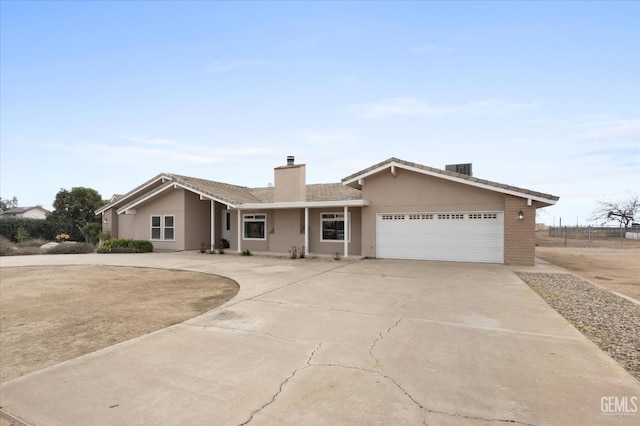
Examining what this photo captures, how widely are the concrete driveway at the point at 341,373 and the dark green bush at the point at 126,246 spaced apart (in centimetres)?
1562

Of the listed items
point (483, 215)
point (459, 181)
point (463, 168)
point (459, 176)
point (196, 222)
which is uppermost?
point (463, 168)

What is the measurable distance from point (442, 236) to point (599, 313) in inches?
315

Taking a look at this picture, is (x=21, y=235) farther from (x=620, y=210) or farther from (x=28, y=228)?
(x=620, y=210)

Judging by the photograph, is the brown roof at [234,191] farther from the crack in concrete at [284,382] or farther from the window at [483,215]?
the crack in concrete at [284,382]

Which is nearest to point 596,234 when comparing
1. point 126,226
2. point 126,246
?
point 126,246

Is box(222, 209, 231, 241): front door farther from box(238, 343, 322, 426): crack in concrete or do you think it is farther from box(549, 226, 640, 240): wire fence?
box(549, 226, 640, 240): wire fence

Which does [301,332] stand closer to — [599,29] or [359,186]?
[359,186]

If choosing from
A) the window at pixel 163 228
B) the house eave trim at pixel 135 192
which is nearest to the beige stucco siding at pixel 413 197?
the window at pixel 163 228

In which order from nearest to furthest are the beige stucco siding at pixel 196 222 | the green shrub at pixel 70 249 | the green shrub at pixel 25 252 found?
the green shrub at pixel 25 252, the beige stucco siding at pixel 196 222, the green shrub at pixel 70 249

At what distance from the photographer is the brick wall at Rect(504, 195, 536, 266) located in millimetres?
12688

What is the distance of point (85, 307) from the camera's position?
6910 mm

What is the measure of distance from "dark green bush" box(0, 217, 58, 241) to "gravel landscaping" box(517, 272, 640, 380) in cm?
3469

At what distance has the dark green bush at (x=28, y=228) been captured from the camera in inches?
1040

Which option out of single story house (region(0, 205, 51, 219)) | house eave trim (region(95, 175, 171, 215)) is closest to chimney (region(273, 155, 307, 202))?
house eave trim (region(95, 175, 171, 215))
